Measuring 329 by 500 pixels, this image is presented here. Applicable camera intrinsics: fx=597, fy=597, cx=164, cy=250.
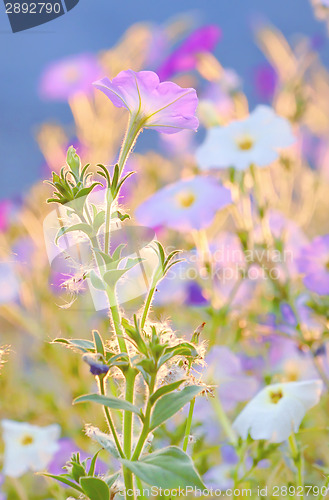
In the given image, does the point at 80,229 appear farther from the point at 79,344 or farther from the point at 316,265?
the point at 316,265

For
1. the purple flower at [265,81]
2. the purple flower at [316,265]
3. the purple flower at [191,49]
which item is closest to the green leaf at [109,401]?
the purple flower at [316,265]

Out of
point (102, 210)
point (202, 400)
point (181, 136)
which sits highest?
point (102, 210)

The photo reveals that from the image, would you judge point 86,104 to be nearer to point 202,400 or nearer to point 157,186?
point 157,186

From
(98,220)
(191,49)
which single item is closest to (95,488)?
(98,220)

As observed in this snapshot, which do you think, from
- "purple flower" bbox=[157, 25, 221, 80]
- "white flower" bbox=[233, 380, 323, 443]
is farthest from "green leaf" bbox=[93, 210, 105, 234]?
"purple flower" bbox=[157, 25, 221, 80]

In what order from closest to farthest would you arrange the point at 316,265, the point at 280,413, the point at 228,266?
the point at 280,413 < the point at 316,265 < the point at 228,266

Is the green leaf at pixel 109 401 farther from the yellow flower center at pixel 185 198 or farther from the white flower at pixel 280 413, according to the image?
the yellow flower center at pixel 185 198

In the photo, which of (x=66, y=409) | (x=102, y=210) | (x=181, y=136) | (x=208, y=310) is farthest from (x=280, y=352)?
(x=181, y=136)
